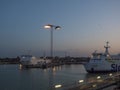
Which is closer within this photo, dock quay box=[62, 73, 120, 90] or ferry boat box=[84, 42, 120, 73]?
dock quay box=[62, 73, 120, 90]

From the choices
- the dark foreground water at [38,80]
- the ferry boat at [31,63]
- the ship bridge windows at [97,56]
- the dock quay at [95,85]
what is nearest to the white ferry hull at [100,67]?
the ship bridge windows at [97,56]

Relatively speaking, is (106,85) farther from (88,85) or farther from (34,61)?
(34,61)

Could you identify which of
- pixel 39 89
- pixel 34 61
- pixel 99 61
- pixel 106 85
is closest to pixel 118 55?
pixel 99 61

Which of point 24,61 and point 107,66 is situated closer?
point 107,66

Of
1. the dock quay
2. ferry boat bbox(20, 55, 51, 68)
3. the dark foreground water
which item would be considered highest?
ferry boat bbox(20, 55, 51, 68)

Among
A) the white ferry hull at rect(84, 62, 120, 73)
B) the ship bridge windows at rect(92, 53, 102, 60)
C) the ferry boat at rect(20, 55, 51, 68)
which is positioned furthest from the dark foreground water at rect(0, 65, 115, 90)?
the ferry boat at rect(20, 55, 51, 68)

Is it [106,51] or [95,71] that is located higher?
[106,51]

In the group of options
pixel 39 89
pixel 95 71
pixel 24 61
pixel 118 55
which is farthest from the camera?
pixel 24 61

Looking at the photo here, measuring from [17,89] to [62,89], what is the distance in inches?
919

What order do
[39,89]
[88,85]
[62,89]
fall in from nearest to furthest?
1. [62,89]
2. [88,85]
3. [39,89]

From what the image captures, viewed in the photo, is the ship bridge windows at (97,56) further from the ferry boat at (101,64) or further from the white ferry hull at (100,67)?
the white ferry hull at (100,67)

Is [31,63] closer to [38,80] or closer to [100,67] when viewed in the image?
[100,67]

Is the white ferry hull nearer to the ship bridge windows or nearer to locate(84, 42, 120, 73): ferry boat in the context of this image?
locate(84, 42, 120, 73): ferry boat

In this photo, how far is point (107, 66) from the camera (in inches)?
3051
